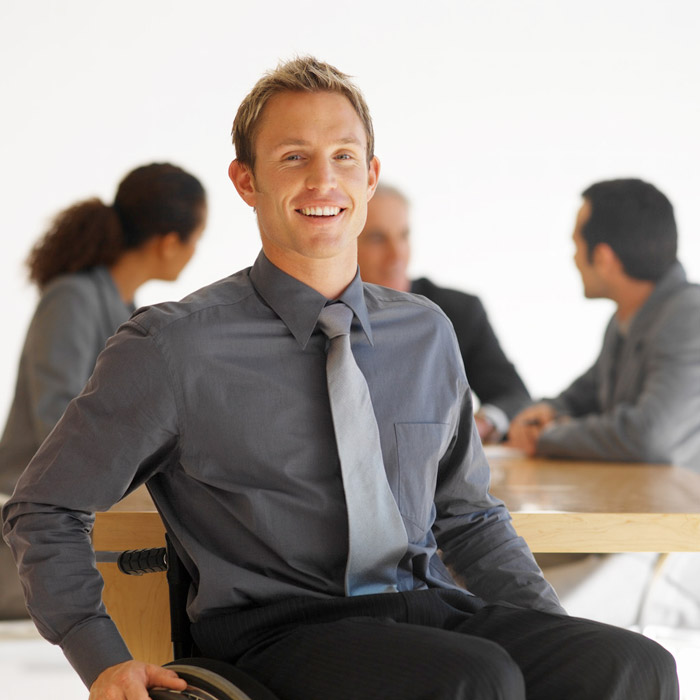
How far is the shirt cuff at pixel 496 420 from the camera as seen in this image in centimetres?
330

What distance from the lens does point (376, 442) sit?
1.42 m

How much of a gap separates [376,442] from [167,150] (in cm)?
414

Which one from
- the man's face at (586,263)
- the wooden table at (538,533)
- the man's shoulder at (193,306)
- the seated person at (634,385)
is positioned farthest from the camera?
the man's face at (586,263)

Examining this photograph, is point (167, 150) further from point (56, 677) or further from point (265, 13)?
point (56, 677)

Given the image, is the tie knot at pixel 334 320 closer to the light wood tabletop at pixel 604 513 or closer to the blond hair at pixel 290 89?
the blond hair at pixel 290 89

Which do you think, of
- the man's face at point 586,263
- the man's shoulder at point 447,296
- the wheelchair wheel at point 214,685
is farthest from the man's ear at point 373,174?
the man's shoulder at point 447,296

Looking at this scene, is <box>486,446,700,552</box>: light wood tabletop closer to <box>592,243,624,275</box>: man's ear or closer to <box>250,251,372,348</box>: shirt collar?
<box>250,251,372,348</box>: shirt collar

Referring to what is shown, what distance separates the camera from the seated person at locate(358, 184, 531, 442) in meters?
3.23

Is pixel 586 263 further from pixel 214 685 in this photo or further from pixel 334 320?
pixel 214 685

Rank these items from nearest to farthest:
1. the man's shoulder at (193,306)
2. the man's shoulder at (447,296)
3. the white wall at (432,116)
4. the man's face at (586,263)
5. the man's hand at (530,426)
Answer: the man's shoulder at (193,306) < the man's hand at (530,426) < the man's face at (586,263) < the man's shoulder at (447,296) < the white wall at (432,116)

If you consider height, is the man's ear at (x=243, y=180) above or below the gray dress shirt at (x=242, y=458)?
above

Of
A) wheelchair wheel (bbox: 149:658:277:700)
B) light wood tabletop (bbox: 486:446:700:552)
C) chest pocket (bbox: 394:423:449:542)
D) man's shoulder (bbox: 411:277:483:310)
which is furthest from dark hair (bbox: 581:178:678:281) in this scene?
wheelchair wheel (bbox: 149:658:277:700)

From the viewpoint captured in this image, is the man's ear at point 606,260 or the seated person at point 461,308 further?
the seated person at point 461,308

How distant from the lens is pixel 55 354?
10.1ft
